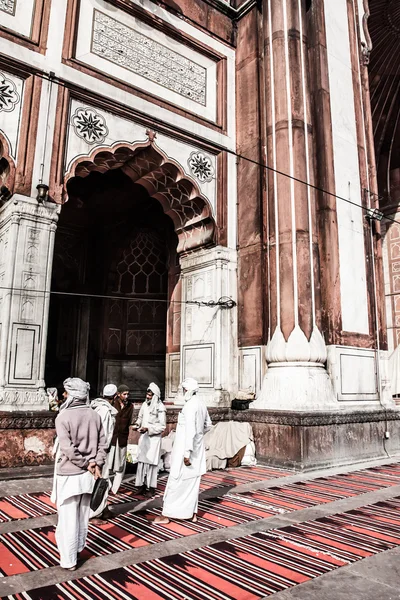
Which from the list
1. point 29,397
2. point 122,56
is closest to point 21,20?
point 122,56

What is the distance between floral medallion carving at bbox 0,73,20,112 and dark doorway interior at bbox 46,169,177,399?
13.4 ft

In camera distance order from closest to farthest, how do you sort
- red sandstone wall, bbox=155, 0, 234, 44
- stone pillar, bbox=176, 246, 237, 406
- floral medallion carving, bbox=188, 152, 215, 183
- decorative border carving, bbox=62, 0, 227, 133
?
decorative border carving, bbox=62, 0, 227, 133
stone pillar, bbox=176, 246, 237, 406
floral medallion carving, bbox=188, 152, 215, 183
red sandstone wall, bbox=155, 0, 234, 44

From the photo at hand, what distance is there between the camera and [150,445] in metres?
5.26

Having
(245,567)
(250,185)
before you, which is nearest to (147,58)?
(250,185)

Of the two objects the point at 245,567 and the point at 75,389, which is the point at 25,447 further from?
the point at 245,567

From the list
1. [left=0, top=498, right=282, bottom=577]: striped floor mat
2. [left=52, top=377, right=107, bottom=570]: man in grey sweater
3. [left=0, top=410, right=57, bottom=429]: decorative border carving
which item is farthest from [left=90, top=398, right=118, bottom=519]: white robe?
[left=0, top=410, right=57, bottom=429]: decorative border carving

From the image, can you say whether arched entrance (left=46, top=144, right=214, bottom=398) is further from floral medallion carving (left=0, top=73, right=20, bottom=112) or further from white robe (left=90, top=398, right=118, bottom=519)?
white robe (left=90, top=398, right=118, bottom=519)

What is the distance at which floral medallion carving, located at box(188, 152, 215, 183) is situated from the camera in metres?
8.52

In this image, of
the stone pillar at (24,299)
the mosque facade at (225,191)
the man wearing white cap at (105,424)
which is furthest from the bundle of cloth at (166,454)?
the man wearing white cap at (105,424)

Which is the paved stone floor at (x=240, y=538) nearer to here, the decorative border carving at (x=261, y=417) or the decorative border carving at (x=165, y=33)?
the decorative border carving at (x=261, y=417)

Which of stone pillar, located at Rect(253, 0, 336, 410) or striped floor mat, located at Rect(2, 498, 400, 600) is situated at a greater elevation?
stone pillar, located at Rect(253, 0, 336, 410)

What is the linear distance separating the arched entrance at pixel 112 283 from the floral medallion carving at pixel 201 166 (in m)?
2.10

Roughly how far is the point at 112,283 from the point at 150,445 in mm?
6510

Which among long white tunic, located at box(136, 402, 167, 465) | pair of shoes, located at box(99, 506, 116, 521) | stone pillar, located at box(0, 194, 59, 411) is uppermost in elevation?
stone pillar, located at box(0, 194, 59, 411)
